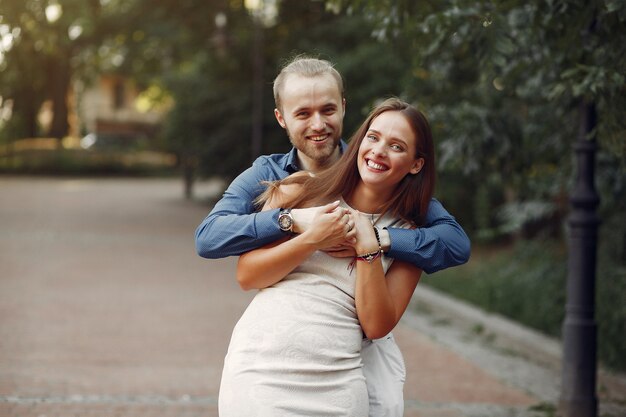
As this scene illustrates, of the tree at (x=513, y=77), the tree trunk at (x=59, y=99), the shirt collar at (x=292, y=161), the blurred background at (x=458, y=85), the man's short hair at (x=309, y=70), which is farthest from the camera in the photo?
the tree trunk at (x=59, y=99)

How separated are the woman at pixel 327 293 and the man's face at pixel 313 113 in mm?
171

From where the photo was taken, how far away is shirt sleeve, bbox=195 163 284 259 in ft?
9.27

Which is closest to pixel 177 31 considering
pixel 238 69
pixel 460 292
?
pixel 238 69

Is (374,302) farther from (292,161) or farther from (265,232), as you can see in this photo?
(292,161)

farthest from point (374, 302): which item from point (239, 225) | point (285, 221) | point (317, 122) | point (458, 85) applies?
point (458, 85)

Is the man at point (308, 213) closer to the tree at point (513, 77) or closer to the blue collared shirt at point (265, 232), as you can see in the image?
the blue collared shirt at point (265, 232)

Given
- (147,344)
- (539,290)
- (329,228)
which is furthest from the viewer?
(539,290)

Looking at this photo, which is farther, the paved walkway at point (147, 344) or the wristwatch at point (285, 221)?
the paved walkway at point (147, 344)

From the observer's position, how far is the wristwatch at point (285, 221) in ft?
9.23

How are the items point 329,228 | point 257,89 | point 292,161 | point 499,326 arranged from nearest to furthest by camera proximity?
point 329,228, point 292,161, point 499,326, point 257,89

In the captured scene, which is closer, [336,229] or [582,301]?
[336,229]

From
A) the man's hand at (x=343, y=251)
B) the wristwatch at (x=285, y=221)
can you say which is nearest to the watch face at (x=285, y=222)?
the wristwatch at (x=285, y=221)

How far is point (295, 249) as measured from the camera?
2.72 metres

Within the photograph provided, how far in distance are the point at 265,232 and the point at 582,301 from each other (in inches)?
165
